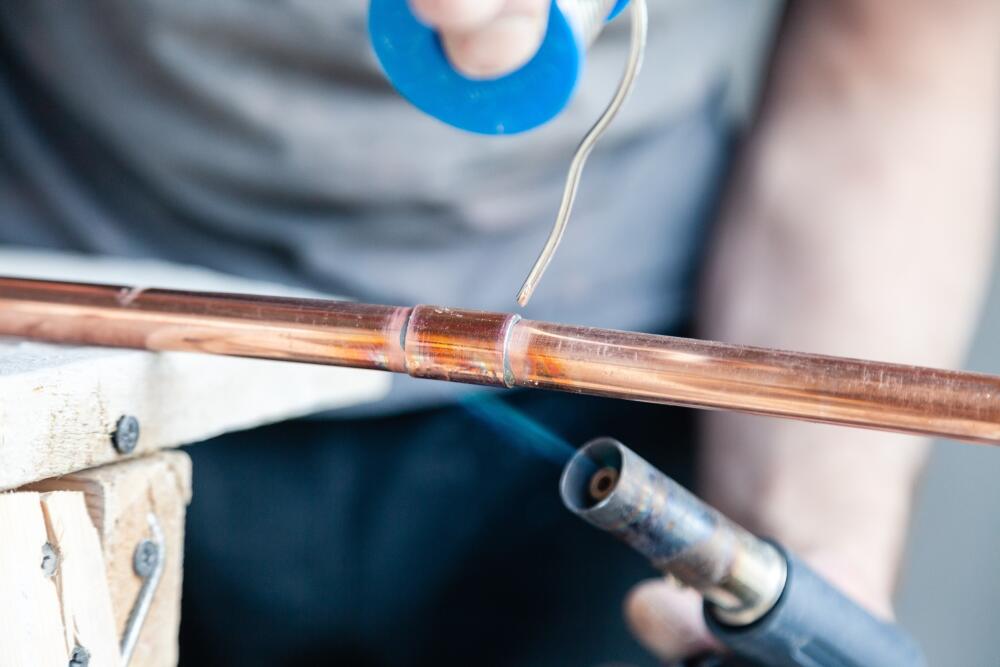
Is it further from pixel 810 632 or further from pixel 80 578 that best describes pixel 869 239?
pixel 80 578

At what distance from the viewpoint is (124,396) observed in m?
0.40

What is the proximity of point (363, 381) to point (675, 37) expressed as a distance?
376 mm

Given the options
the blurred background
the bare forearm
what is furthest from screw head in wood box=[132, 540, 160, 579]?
the blurred background

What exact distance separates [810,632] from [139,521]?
1.00 feet

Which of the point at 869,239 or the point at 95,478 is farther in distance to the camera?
the point at 869,239

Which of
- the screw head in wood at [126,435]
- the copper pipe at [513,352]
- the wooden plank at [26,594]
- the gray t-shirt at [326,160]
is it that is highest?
the gray t-shirt at [326,160]

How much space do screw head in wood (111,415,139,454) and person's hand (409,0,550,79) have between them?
8.2 inches

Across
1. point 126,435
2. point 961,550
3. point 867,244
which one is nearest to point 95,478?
point 126,435

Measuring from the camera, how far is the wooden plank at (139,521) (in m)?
0.39

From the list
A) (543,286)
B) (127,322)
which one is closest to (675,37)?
(543,286)

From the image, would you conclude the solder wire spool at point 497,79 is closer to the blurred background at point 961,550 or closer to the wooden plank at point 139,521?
the wooden plank at point 139,521

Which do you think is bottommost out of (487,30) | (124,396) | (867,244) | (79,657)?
(79,657)

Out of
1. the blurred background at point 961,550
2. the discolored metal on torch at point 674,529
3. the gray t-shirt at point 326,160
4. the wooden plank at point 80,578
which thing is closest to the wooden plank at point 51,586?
the wooden plank at point 80,578

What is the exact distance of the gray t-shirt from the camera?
0.65 meters
